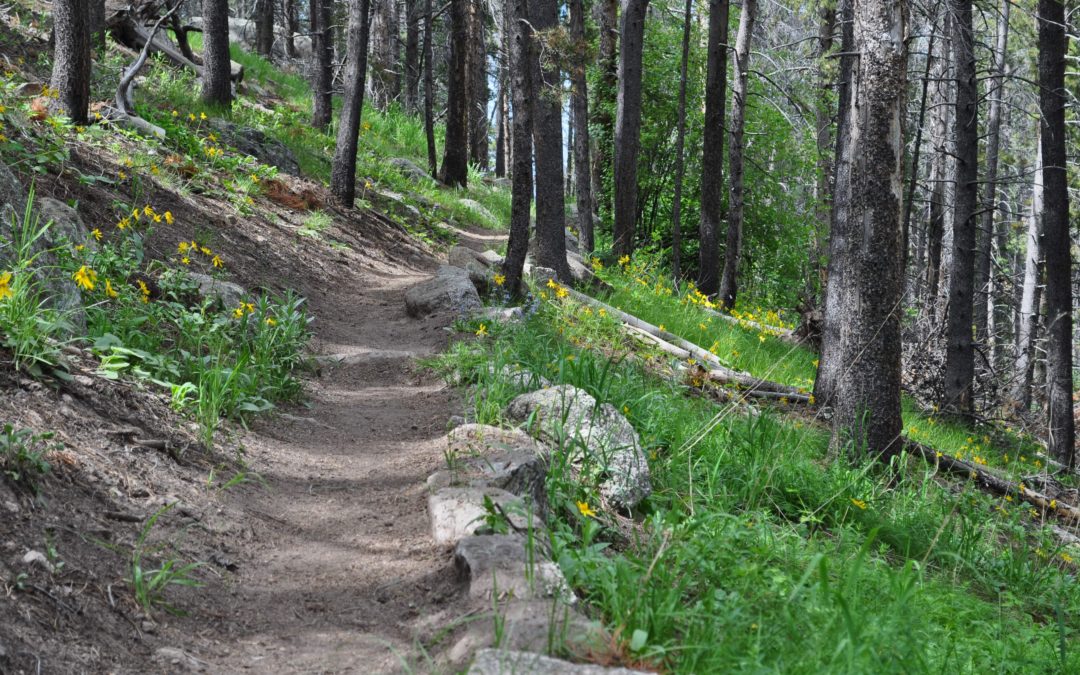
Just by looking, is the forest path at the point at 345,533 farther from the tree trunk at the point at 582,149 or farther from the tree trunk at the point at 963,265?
the tree trunk at the point at 963,265

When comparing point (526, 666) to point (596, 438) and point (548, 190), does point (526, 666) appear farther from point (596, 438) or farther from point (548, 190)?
point (548, 190)

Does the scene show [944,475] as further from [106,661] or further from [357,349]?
[106,661]

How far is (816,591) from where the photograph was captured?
3.22 metres

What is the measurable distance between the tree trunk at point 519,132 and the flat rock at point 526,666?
6491mm

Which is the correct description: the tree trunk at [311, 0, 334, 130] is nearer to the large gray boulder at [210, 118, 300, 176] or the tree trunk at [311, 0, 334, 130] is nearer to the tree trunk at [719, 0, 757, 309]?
the large gray boulder at [210, 118, 300, 176]

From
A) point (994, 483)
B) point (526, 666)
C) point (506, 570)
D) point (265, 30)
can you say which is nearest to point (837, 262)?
point (994, 483)

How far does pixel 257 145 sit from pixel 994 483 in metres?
9.61

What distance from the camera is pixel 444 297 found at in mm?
7953

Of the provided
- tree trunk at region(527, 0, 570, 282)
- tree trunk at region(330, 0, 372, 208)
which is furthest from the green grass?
tree trunk at region(330, 0, 372, 208)

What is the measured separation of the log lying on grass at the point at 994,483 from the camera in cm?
736

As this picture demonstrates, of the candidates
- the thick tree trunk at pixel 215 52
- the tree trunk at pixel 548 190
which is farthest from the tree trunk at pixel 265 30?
the tree trunk at pixel 548 190

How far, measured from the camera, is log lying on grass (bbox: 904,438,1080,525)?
24.1 feet

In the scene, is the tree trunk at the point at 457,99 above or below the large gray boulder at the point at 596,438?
above

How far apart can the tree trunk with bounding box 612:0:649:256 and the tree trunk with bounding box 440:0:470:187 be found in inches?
207
